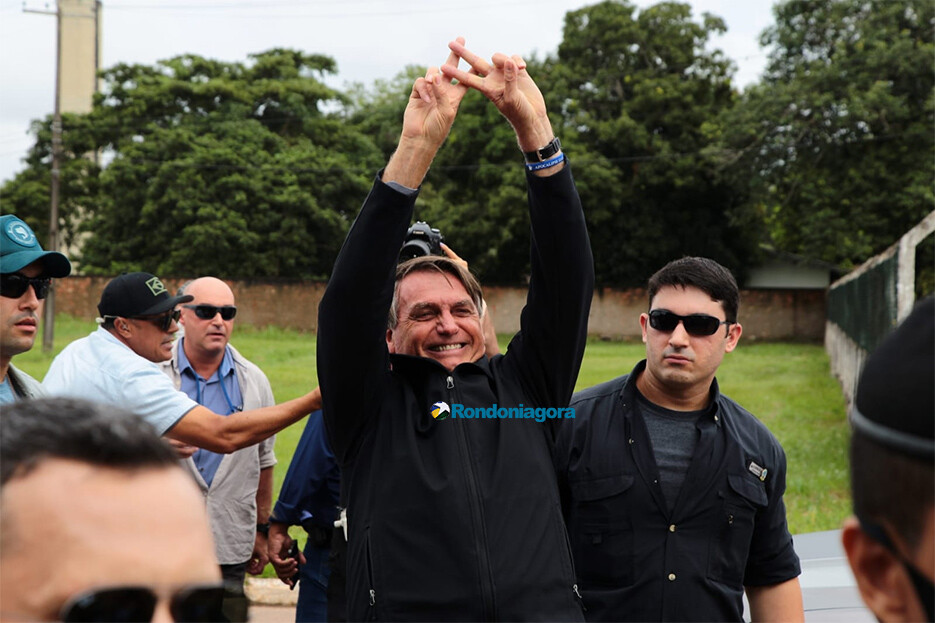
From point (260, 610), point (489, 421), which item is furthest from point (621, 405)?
point (260, 610)

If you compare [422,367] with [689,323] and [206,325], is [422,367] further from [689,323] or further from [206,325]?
[206,325]

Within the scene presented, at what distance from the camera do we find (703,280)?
326cm

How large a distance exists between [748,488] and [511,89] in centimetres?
131

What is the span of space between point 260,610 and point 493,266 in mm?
29994

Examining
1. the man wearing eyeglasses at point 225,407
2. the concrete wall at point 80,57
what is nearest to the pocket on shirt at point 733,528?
the man wearing eyeglasses at point 225,407

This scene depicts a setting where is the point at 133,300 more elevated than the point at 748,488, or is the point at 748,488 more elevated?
the point at 133,300

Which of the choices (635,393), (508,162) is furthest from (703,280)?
(508,162)

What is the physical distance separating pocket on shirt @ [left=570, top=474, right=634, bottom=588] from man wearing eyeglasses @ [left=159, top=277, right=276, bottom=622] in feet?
5.39

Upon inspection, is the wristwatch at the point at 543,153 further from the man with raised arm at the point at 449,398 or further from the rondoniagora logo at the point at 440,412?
the rondoniagora logo at the point at 440,412

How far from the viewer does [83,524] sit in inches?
33.1

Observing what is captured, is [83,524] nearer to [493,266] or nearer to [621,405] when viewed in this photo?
[621,405]

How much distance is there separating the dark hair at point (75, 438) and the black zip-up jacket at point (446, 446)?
55.0 inches

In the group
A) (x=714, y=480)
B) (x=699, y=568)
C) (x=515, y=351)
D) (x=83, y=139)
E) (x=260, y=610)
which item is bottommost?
(x=260, y=610)

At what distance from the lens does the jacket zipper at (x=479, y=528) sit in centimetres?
221
